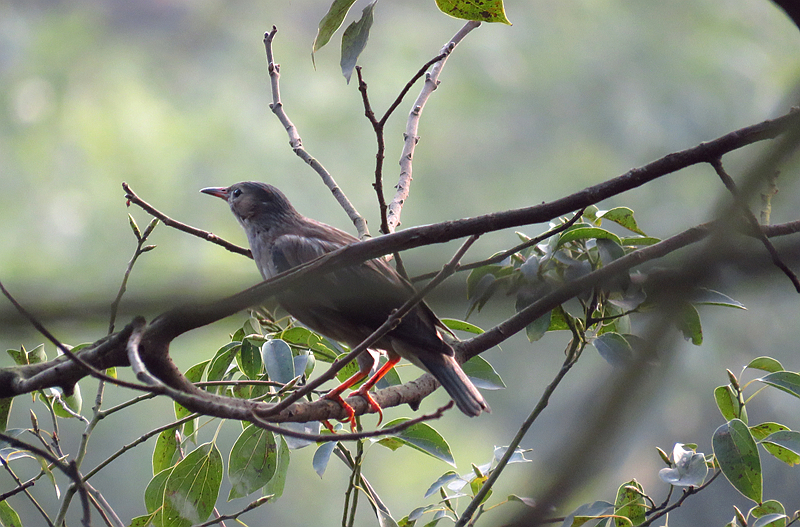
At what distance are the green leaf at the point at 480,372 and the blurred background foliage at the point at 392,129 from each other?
6681mm

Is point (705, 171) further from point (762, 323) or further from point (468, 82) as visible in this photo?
point (468, 82)

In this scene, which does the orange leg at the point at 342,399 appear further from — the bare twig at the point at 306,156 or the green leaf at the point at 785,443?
the green leaf at the point at 785,443

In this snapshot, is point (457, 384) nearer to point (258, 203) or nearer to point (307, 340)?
point (307, 340)

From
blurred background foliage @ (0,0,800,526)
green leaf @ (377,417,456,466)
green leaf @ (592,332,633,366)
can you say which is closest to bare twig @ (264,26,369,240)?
green leaf @ (377,417,456,466)

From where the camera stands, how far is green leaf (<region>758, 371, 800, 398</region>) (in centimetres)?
221

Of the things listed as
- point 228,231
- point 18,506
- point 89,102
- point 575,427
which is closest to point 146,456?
point 18,506

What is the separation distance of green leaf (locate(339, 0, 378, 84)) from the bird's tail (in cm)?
120

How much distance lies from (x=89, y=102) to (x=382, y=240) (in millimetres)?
13674

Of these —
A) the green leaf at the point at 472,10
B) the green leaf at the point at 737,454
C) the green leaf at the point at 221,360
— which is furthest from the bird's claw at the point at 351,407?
the green leaf at the point at 472,10

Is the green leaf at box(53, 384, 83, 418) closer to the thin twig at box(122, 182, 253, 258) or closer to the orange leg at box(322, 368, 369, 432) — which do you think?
the thin twig at box(122, 182, 253, 258)

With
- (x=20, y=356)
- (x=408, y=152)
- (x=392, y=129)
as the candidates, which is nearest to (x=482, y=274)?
(x=408, y=152)

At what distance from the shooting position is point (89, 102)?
13430mm

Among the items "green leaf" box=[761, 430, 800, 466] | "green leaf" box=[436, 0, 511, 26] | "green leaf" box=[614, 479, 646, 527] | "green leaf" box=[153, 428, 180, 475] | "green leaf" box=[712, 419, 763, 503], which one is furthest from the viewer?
"green leaf" box=[153, 428, 180, 475]

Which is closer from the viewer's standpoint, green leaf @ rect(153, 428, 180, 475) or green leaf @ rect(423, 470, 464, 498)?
green leaf @ rect(423, 470, 464, 498)
